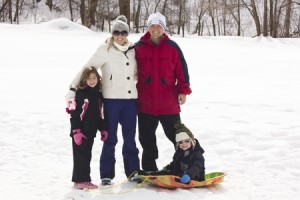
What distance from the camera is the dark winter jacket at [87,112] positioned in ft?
14.0

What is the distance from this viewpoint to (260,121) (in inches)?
269

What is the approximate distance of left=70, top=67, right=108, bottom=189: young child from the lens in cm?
428

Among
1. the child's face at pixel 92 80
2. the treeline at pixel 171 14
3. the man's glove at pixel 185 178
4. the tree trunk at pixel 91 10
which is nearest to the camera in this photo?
the man's glove at pixel 185 178

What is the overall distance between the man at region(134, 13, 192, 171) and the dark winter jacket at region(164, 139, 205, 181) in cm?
38

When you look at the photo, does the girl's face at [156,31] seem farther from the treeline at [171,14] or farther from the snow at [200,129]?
the treeline at [171,14]

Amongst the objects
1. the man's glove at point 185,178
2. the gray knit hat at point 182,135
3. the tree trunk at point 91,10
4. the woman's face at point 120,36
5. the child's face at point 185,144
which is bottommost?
the man's glove at point 185,178

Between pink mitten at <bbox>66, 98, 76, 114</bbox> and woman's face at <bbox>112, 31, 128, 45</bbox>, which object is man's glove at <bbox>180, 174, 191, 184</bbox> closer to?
pink mitten at <bbox>66, 98, 76, 114</bbox>

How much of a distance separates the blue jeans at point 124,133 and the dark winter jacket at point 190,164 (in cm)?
44

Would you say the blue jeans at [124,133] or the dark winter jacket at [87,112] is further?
the blue jeans at [124,133]

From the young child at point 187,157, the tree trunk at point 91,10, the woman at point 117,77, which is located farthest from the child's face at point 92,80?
the tree trunk at point 91,10

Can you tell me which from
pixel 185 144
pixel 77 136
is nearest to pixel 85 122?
pixel 77 136

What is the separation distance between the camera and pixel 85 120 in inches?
169

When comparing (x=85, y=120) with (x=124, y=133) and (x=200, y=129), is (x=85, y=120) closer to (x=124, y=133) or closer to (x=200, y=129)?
(x=124, y=133)

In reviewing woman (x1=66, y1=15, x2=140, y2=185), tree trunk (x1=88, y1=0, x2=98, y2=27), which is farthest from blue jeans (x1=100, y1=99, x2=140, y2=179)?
tree trunk (x1=88, y1=0, x2=98, y2=27)
